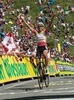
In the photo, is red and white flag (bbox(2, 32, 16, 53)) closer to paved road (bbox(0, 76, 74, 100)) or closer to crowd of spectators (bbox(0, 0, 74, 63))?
paved road (bbox(0, 76, 74, 100))

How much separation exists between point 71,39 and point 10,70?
2622 cm

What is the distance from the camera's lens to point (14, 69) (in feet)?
63.8

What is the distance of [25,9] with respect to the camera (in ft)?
149

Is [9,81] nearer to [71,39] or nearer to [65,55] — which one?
[65,55]

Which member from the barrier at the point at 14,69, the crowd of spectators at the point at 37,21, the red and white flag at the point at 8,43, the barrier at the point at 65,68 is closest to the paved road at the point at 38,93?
the barrier at the point at 14,69

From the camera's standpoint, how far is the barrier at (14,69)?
1773cm

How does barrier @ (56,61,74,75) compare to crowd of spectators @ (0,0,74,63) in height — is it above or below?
below

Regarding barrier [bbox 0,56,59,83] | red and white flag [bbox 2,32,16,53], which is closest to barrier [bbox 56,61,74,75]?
barrier [bbox 0,56,59,83]

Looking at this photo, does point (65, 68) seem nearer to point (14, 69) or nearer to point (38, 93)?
point (14, 69)

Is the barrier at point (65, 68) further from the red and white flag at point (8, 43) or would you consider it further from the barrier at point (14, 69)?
the red and white flag at point (8, 43)

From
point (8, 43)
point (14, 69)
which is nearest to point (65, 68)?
point (14, 69)

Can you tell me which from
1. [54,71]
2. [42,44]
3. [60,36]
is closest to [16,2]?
[60,36]

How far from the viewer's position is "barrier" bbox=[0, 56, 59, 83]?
17734mm

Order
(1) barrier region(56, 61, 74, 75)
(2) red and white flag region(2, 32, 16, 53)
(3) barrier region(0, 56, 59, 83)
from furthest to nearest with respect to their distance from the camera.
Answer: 1. (1) barrier region(56, 61, 74, 75)
2. (2) red and white flag region(2, 32, 16, 53)
3. (3) barrier region(0, 56, 59, 83)
